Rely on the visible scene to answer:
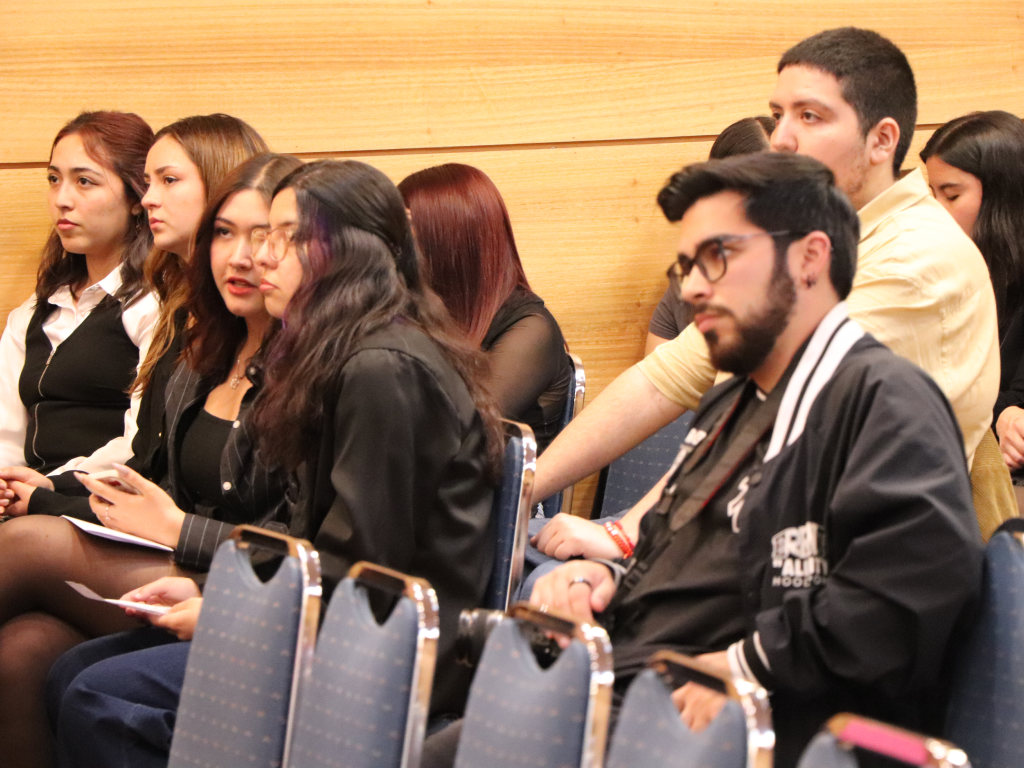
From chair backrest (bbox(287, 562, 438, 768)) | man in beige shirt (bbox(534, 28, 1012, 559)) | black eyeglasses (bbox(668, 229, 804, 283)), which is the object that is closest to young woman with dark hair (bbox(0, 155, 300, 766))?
man in beige shirt (bbox(534, 28, 1012, 559))

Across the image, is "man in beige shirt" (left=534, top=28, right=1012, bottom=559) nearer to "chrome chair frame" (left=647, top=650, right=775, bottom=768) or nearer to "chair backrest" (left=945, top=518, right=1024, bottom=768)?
"chair backrest" (left=945, top=518, right=1024, bottom=768)

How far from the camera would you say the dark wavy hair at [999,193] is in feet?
8.52

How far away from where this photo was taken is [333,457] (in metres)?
1.71

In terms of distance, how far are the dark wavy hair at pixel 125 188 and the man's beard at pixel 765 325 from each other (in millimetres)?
1857

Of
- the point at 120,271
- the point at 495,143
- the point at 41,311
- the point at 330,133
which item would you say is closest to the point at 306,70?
the point at 330,133

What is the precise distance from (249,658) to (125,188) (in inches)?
72.3

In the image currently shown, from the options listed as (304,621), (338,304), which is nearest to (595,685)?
(304,621)

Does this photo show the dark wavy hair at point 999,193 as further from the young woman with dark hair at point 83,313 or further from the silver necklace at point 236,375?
the young woman with dark hair at point 83,313

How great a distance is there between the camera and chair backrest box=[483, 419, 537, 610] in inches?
70.1

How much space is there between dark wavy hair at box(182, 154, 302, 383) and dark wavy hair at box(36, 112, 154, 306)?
617 mm

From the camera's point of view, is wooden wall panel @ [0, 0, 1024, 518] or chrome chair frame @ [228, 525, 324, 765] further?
wooden wall panel @ [0, 0, 1024, 518]

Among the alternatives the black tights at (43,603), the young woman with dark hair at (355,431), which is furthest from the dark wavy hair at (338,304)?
the black tights at (43,603)

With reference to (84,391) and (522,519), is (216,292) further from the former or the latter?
(522,519)

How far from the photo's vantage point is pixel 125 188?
2920mm
